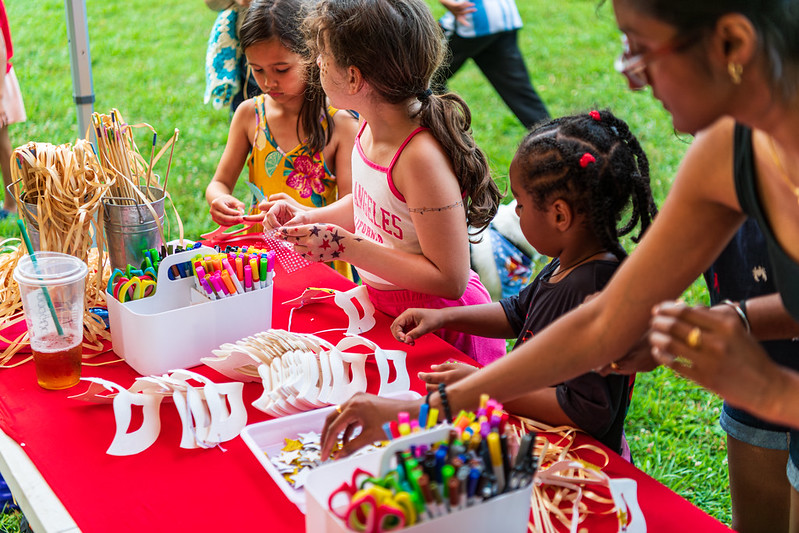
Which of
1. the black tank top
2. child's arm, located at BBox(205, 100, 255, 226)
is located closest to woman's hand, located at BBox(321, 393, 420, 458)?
the black tank top

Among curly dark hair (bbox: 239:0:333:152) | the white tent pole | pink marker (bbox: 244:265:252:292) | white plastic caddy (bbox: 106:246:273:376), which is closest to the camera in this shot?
white plastic caddy (bbox: 106:246:273:376)

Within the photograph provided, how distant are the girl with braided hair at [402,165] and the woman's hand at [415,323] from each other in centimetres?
12

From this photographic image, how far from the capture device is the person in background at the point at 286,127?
2355mm

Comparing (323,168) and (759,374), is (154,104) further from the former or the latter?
(759,374)

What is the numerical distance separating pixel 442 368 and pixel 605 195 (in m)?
0.46

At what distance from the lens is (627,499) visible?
126 centimetres

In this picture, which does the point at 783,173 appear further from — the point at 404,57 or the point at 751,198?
the point at 404,57

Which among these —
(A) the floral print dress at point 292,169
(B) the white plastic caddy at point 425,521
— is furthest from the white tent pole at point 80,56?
(B) the white plastic caddy at point 425,521

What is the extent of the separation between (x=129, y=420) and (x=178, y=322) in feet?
0.75

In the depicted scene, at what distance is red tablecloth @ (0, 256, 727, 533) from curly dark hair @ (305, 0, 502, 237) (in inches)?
22.1

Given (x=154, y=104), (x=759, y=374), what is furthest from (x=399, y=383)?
(x=154, y=104)

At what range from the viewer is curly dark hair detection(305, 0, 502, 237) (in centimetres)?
185

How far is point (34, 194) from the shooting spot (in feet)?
5.75

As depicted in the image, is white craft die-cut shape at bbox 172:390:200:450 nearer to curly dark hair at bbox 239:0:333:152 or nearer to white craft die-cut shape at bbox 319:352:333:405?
white craft die-cut shape at bbox 319:352:333:405
